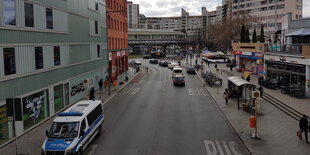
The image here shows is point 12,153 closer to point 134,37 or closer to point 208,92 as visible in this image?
point 208,92

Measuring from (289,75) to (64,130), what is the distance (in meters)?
26.1

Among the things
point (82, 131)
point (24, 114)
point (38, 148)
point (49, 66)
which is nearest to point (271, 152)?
point (82, 131)

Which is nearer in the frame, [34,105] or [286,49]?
[34,105]

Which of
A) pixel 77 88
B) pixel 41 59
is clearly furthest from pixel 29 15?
pixel 77 88

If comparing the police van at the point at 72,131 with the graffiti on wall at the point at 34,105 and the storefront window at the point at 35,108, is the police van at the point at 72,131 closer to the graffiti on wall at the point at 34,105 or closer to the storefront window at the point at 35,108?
the storefront window at the point at 35,108

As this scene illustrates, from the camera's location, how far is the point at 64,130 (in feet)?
47.5

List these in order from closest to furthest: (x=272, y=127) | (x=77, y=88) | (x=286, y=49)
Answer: (x=272, y=127), (x=77, y=88), (x=286, y=49)

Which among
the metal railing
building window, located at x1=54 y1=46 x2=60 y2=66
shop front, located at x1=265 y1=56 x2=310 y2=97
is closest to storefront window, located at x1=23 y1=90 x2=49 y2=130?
building window, located at x1=54 y1=46 x2=60 y2=66

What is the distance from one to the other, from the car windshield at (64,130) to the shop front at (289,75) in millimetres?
21145

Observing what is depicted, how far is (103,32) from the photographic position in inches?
1603

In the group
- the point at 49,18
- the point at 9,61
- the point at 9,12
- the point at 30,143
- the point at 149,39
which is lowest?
the point at 30,143

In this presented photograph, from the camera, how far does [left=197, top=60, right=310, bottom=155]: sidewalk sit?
15.4 metres

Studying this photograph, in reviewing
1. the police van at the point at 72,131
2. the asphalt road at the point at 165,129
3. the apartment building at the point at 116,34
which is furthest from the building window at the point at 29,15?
the apartment building at the point at 116,34

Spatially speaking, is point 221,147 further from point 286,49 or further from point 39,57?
point 286,49
